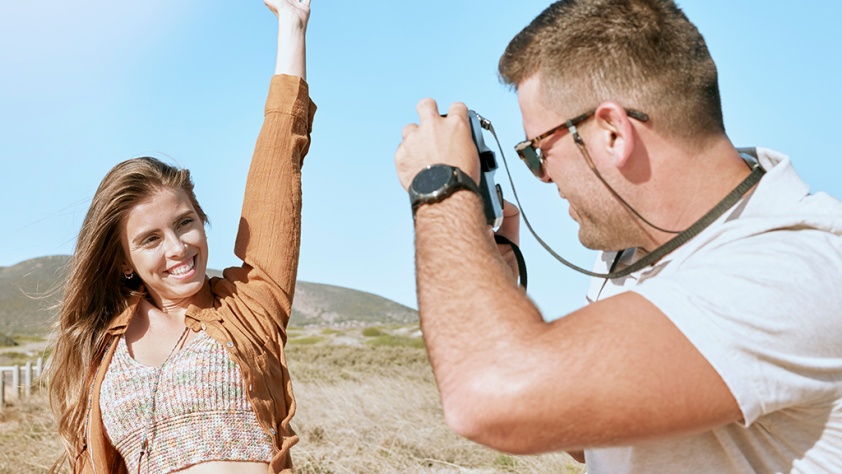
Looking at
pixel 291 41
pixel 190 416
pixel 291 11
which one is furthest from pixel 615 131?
pixel 291 11

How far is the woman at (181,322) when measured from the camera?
3250mm

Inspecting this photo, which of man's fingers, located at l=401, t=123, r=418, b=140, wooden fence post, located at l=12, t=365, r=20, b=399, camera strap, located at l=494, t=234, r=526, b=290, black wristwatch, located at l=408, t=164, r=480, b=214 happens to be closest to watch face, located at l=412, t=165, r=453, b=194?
black wristwatch, located at l=408, t=164, r=480, b=214

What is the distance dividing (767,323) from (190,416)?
7.91ft

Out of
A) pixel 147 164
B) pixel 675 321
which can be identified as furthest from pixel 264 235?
pixel 675 321

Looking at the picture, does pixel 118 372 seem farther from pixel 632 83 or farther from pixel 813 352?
pixel 813 352

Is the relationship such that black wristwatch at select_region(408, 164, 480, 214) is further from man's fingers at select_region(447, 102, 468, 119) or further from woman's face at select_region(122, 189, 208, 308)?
woman's face at select_region(122, 189, 208, 308)

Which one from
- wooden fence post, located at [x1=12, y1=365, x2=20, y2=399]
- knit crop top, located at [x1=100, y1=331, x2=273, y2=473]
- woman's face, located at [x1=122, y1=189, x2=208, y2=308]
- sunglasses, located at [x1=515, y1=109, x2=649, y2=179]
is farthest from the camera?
wooden fence post, located at [x1=12, y1=365, x2=20, y2=399]

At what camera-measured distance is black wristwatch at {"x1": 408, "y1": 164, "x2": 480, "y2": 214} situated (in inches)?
70.6

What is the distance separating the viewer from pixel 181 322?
3.60 m

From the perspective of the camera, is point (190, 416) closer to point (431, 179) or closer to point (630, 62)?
point (431, 179)

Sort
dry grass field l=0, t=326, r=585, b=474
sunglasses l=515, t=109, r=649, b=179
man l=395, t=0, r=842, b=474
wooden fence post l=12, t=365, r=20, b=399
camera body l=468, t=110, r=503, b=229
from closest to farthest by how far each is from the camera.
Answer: man l=395, t=0, r=842, b=474 < sunglasses l=515, t=109, r=649, b=179 < camera body l=468, t=110, r=503, b=229 < dry grass field l=0, t=326, r=585, b=474 < wooden fence post l=12, t=365, r=20, b=399

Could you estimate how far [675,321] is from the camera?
4.98ft

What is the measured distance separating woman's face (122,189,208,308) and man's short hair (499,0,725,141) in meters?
1.98

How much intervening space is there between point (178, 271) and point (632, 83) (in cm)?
229
